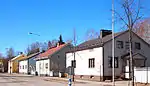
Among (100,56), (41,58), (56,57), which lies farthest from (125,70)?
(41,58)

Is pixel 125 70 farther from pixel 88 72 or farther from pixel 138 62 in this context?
pixel 88 72

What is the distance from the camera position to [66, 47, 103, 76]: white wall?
4257 cm

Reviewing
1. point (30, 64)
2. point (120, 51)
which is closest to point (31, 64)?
point (30, 64)

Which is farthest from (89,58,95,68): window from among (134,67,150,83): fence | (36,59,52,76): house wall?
Result: (36,59,52,76): house wall

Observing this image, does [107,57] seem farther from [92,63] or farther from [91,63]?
[91,63]

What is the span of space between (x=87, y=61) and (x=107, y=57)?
4.64m

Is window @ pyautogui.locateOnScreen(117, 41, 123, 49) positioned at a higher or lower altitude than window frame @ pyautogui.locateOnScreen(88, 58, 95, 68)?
higher

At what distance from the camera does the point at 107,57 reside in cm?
4244

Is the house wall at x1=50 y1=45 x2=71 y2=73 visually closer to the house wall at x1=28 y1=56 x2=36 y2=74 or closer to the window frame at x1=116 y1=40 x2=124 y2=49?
the house wall at x1=28 y1=56 x2=36 y2=74

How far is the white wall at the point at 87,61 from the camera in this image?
4257cm

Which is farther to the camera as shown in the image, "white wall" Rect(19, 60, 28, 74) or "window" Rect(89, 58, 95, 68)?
"white wall" Rect(19, 60, 28, 74)

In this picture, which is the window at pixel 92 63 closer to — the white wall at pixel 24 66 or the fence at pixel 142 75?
the fence at pixel 142 75

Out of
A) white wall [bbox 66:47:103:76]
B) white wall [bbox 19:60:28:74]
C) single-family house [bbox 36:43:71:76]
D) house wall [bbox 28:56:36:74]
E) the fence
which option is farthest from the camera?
white wall [bbox 19:60:28:74]

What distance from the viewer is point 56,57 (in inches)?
2559
